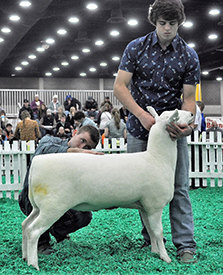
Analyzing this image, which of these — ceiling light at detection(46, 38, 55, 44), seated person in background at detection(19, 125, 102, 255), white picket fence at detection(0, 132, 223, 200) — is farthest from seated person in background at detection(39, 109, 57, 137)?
seated person in background at detection(19, 125, 102, 255)

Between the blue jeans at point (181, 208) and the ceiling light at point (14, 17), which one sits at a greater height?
the ceiling light at point (14, 17)

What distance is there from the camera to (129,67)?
2.89 meters

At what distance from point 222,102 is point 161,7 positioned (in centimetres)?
2510

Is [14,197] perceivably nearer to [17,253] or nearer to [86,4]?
[17,253]

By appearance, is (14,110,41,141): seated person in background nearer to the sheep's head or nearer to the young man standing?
the young man standing

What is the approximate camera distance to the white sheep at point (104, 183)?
7.93ft

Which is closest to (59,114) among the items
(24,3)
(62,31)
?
(62,31)

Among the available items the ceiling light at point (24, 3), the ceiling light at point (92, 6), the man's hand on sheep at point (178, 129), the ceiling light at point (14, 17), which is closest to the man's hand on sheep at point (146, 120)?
the man's hand on sheep at point (178, 129)

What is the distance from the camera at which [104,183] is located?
246 cm

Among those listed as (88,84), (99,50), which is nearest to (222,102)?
(88,84)

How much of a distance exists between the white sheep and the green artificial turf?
136mm

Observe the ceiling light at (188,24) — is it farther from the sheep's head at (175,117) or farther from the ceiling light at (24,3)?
the sheep's head at (175,117)

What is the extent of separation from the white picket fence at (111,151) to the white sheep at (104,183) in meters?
3.91

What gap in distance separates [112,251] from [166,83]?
1445 millimetres
